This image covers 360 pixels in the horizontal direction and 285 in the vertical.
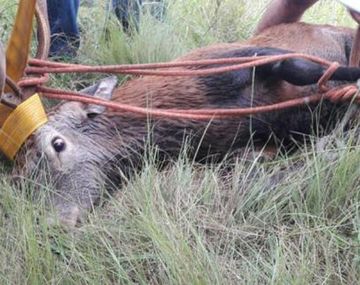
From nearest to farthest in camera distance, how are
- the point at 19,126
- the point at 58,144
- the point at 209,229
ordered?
the point at 209,229 < the point at 19,126 < the point at 58,144

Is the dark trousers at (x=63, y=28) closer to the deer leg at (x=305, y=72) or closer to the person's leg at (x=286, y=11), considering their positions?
the person's leg at (x=286, y=11)

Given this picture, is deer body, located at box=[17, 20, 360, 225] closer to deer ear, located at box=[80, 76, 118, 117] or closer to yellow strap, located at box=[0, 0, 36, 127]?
deer ear, located at box=[80, 76, 118, 117]

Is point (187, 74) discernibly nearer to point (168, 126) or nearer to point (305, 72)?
point (168, 126)

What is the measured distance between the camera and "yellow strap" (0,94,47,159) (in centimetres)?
430

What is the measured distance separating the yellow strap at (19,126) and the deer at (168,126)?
0.05 m

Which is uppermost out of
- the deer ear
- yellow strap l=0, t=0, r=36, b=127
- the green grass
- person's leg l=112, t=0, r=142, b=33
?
yellow strap l=0, t=0, r=36, b=127

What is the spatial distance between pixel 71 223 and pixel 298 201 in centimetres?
96

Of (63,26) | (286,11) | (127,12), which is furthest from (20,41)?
(127,12)

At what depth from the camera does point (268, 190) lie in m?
4.09

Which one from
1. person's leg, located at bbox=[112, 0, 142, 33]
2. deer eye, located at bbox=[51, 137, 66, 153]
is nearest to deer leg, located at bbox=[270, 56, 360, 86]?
deer eye, located at bbox=[51, 137, 66, 153]

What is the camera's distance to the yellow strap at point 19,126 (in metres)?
4.30

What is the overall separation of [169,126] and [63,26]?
5.44 feet

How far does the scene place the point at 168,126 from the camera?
4.57 m

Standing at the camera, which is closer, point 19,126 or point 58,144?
point 19,126
